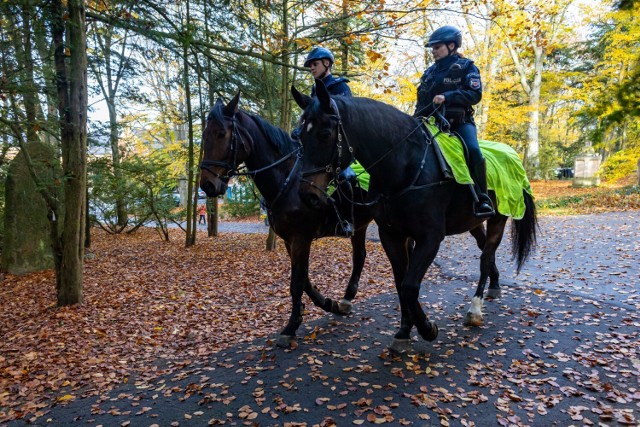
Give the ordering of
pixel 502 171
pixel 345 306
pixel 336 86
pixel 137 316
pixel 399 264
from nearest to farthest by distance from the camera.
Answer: pixel 399 264, pixel 336 86, pixel 502 171, pixel 345 306, pixel 137 316

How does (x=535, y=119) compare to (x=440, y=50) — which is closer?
(x=440, y=50)

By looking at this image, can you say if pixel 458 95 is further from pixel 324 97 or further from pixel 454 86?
pixel 324 97

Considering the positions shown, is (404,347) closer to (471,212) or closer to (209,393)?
(471,212)

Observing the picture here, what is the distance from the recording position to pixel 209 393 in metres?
3.69

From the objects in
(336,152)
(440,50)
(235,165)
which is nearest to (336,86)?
(440,50)

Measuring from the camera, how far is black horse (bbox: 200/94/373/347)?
4238 mm

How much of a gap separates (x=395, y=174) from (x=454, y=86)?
146cm

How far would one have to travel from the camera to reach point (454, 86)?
442 centimetres

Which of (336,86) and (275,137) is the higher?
A: (336,86)

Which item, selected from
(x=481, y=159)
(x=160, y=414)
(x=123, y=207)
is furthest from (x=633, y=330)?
(x=123, y=207)

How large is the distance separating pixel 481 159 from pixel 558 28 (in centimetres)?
2286

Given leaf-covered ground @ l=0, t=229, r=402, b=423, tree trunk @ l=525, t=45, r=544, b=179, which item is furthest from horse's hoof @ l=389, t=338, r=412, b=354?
tree trunk @ l=525, t=45, r=544, b=179

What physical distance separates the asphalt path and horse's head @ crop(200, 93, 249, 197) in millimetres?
1944

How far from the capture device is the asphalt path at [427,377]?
10.6 feet
